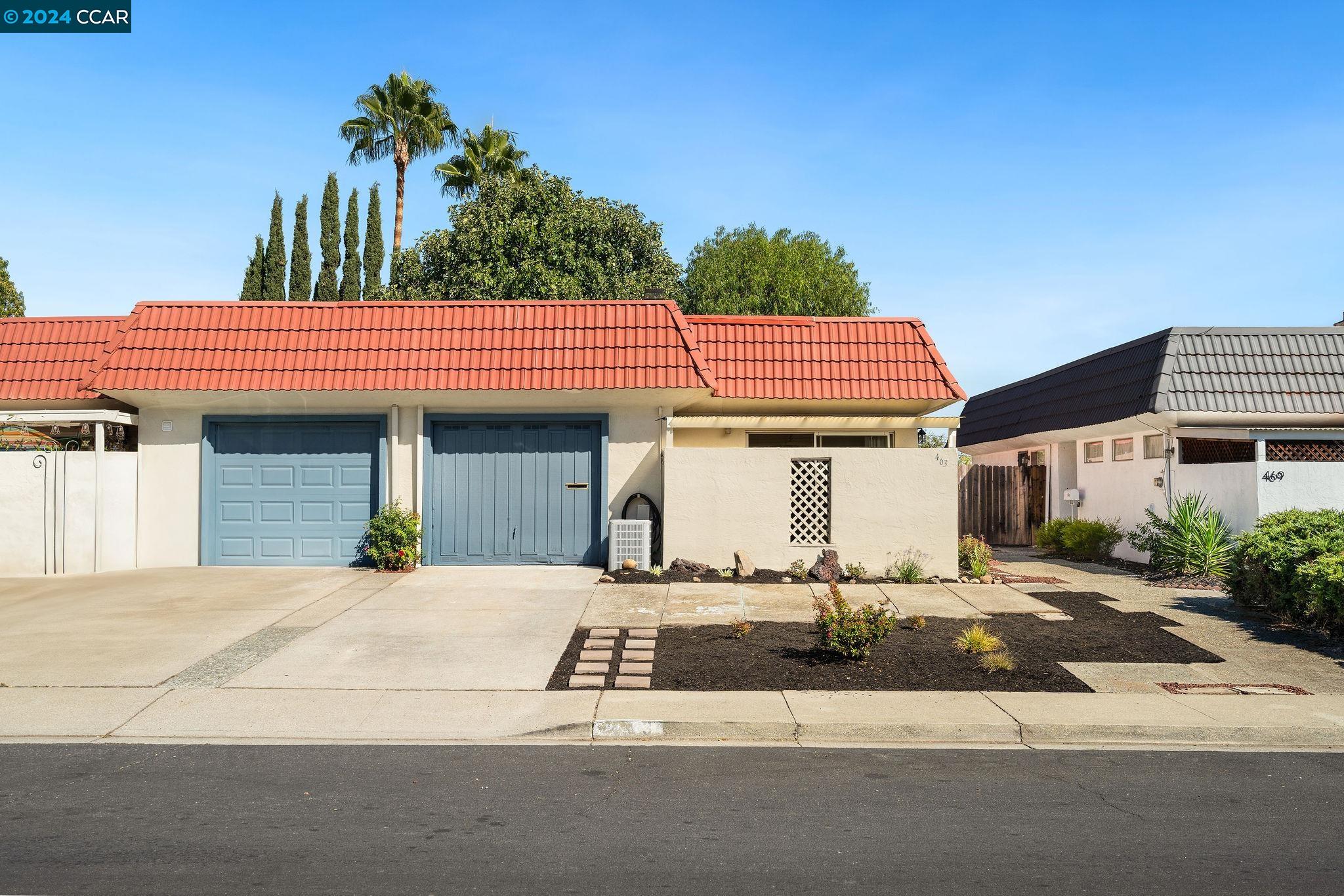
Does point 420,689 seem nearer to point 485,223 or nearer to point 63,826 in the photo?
point 63,826

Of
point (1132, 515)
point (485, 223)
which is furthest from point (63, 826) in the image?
point (485, 223)

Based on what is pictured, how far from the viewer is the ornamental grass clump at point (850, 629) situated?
8.34 m

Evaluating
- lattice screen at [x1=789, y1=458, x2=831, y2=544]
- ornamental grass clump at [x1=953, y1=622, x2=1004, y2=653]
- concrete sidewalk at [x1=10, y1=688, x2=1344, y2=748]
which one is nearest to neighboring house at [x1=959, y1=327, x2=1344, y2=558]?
lattice screen at [x1=789, y1=458, x2=831, y2=544]

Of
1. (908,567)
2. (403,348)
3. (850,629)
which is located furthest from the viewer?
(403,348)

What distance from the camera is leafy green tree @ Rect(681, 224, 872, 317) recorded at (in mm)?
40438

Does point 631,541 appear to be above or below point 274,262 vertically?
below

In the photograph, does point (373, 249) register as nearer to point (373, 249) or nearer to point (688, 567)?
point (373, 249)

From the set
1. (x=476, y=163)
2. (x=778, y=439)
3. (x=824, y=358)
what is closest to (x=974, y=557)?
(x=778, y=439)

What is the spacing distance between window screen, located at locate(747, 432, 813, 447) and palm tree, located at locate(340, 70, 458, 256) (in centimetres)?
2560

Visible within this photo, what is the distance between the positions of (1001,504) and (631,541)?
40.2ft

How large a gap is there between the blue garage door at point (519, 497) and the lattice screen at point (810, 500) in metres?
3.01

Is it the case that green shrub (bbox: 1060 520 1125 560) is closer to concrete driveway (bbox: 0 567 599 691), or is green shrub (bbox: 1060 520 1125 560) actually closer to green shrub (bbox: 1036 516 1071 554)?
green shrub (bbox: 1036 516 1071 554)

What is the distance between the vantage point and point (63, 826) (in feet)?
15.7

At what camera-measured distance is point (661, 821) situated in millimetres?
4941
